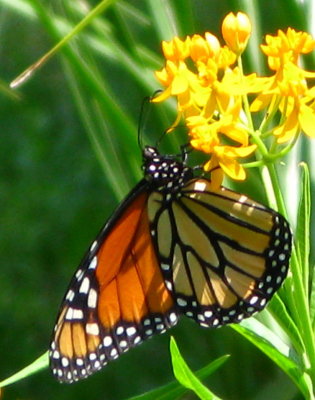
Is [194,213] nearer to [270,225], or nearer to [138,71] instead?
[270,225]

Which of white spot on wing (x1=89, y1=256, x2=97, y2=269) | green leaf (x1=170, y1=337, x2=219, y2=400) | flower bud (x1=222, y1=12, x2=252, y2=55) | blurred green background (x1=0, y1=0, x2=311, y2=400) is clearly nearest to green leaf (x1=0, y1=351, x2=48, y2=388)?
white spot on wing (x1=89, y1=256, x2=97, y2=269)

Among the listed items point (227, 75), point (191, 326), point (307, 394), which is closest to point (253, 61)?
point (227, 75)

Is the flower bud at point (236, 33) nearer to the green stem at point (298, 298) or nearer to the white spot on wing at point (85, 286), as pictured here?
the green stem at point (298, 298)

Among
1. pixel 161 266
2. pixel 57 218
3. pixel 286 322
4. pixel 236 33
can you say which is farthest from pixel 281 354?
pixel 57 218

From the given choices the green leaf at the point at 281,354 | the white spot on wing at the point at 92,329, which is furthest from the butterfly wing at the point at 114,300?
the green leaf at the point at 281,354

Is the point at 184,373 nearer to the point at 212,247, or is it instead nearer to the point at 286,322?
the point at 286,322

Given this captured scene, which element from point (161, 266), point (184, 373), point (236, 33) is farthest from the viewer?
point (161, 266)
